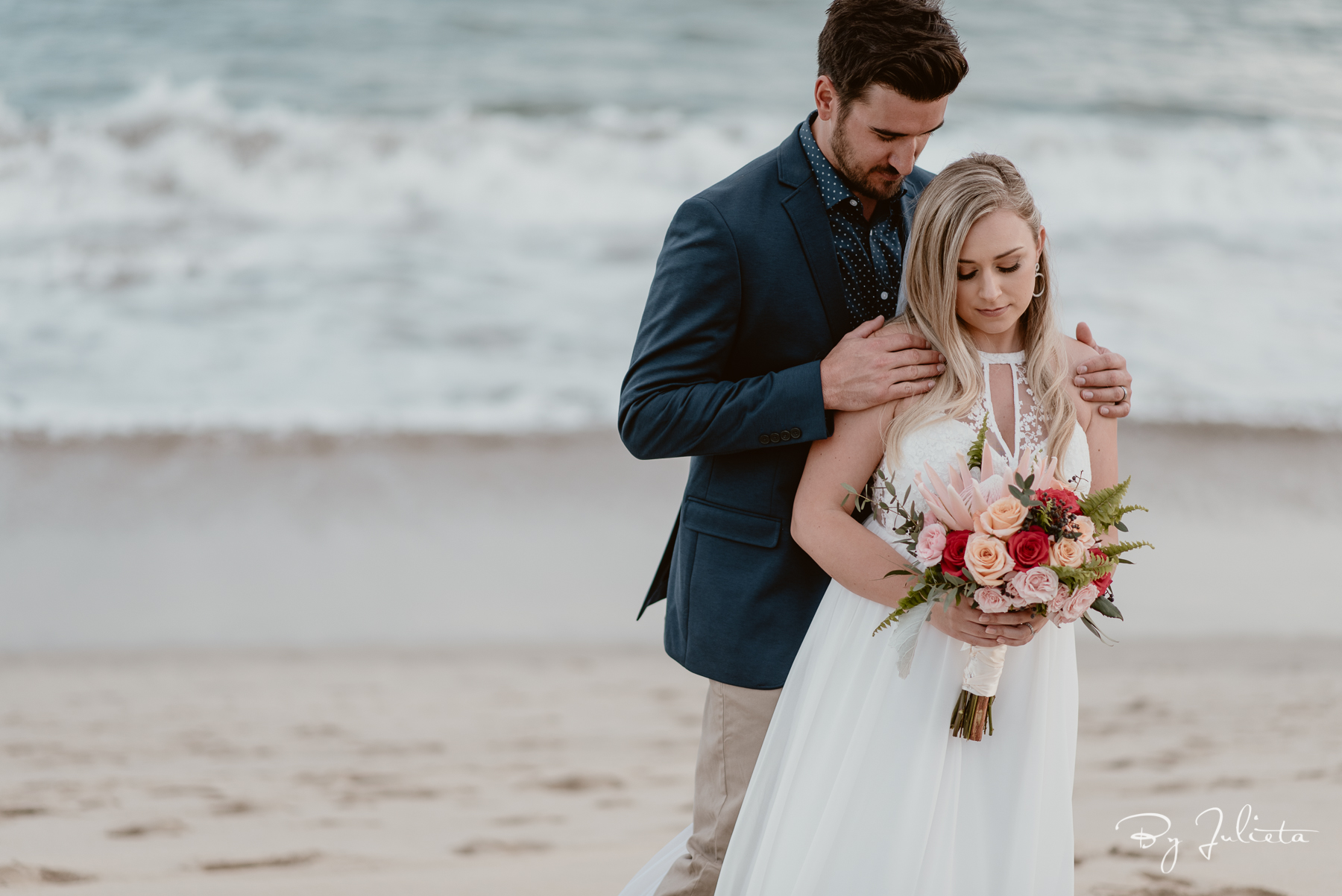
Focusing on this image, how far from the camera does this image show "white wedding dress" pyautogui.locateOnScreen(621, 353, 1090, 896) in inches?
82.3

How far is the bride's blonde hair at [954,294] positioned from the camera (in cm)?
207

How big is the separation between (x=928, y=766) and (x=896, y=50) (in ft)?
4.61

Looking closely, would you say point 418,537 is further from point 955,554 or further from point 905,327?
point 955,554

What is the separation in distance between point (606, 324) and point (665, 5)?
219 inches

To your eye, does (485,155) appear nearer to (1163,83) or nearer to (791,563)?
(1163,83)

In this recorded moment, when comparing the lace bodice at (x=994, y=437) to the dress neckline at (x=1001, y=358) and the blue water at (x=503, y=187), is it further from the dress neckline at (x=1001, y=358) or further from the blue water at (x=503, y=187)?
the blue water at (x=503, y=187)

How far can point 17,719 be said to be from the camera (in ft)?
13.6

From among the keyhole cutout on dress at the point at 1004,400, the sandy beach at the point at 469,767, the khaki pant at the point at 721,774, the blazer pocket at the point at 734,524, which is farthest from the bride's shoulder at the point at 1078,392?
the sandy beach at the point at 469,767

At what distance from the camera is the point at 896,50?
2117 mm

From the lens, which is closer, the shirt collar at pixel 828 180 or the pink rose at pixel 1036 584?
the pink rose at pixel 1036 584

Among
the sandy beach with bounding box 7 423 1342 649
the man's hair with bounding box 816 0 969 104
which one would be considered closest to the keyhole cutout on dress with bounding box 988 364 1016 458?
the man's hair with bounding box 816 0 969 104

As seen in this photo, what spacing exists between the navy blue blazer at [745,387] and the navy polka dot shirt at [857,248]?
0.03 meters

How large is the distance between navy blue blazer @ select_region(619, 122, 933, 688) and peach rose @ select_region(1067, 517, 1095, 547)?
0.51m

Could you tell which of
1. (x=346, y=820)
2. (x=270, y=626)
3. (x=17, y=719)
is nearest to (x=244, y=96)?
(x=270, y=626)
